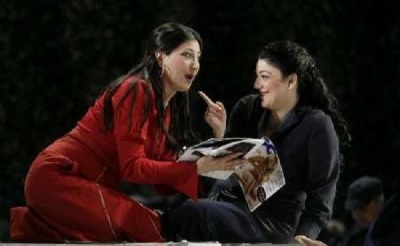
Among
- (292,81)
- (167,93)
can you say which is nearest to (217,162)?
(167,93)

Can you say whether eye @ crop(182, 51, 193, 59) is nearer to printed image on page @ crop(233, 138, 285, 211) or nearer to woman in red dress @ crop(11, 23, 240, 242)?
woman in red dress @ crop(11, 23, 240, 242)

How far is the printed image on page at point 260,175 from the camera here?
8.57ft

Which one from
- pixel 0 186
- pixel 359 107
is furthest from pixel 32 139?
pixel 359 107

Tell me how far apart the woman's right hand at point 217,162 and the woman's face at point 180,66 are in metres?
0.23

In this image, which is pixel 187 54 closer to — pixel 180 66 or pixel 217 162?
pixel 180 66

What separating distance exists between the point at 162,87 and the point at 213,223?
1.29ft

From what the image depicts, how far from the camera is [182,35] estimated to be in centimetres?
269

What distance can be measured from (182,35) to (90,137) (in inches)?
14.3

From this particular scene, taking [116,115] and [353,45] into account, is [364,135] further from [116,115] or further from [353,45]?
[116,115]

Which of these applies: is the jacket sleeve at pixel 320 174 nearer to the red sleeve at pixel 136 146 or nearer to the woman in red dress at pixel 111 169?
the woman in red dress at pixel 111 169

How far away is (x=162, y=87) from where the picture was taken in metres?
2.65

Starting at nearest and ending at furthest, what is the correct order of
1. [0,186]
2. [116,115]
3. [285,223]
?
1. [116,115]
2. [285,223]
3. [0,186]

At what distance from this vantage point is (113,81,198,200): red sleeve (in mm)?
2531

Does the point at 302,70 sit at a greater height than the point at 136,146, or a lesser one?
greater
